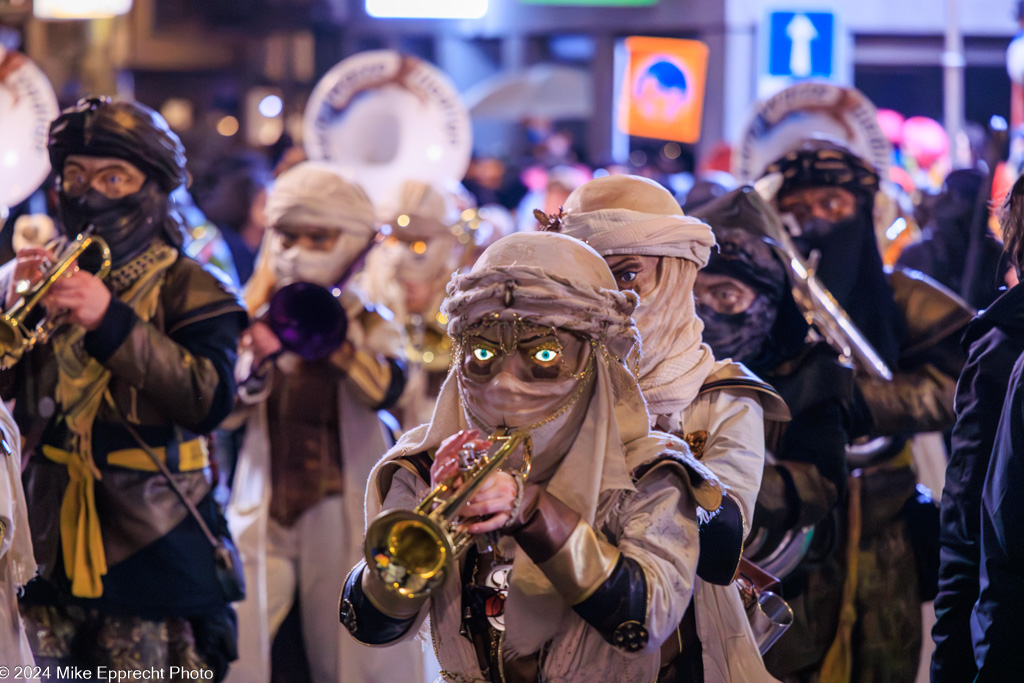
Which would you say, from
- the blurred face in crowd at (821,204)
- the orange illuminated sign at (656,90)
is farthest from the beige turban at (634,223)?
the orange illuminated sign at (656,90)

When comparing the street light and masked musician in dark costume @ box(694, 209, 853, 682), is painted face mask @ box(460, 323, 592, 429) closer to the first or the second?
masked musician in dark costume @ box(694, 209, 853, 682)

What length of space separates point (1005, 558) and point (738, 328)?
1.24 m

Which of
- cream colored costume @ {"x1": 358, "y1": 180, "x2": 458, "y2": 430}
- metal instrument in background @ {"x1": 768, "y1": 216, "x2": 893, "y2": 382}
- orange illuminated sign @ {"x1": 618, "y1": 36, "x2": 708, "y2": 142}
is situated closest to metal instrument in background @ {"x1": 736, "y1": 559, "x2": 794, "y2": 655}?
metal instrument in background @ {"x1": 768, "y1": 216, "x2": 893, "y2": 382}

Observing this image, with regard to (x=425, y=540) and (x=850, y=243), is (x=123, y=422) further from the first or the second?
(x=850, y=243)

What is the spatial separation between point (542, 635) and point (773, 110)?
19.6ft

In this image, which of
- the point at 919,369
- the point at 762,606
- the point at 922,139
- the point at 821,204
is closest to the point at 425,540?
the point at 762,606

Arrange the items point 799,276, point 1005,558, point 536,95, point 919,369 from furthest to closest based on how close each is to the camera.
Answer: point 536,95 < point 919,369 < point 799,276 < point 1005,558

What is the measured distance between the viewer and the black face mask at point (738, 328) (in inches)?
153

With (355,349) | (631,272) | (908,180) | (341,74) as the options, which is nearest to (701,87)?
(908,180)

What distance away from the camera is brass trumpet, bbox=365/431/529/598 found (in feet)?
7.54

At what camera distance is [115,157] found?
4.12 meters

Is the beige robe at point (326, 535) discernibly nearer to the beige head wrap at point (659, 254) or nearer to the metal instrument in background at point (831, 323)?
the metal instrument in background at point (831, 323)

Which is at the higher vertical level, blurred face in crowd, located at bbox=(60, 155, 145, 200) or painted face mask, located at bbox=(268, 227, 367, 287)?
blurred face in crowd, located at bbox=(60, 155, 145, 200)

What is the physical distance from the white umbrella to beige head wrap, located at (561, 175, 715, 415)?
1892 cm
